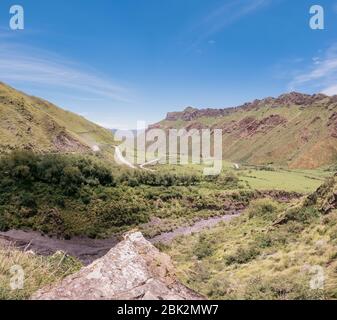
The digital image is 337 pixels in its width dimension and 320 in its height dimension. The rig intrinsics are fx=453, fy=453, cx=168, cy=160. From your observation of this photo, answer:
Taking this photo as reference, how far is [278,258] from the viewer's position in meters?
30.8

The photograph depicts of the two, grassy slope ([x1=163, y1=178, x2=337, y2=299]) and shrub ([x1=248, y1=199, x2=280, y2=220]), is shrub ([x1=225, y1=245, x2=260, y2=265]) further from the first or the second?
shrub ([x1=248, y1=199, x2=280, y2=220])

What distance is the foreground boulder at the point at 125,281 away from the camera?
23.2 feet

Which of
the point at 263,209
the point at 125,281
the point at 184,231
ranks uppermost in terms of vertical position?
the point at 125,281

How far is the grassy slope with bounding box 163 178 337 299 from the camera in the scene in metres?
20.8

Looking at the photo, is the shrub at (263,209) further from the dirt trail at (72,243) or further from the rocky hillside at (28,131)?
the rocky hillside at (28,131)

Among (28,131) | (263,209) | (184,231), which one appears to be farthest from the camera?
(28,131)

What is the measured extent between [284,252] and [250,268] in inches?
111

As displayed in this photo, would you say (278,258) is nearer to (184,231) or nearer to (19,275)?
(19,275)

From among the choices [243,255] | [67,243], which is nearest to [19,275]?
[243,255]

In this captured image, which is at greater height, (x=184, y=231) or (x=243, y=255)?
(x=243, y=255)

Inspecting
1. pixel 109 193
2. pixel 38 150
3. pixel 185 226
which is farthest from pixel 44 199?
pixel 38 150

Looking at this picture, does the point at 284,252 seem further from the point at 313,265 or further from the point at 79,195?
the point at 79,195

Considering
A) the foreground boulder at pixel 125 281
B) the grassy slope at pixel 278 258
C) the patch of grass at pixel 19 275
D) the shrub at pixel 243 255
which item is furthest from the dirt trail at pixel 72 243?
the foreground boulder at pixel 125 281

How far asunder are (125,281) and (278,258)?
992 inches
